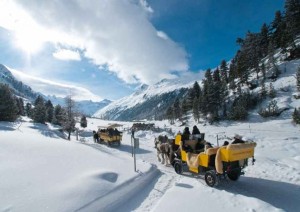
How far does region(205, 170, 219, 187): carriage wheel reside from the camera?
1026 centimetres

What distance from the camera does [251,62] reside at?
6706 centimetres

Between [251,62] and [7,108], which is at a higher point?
[251,62]

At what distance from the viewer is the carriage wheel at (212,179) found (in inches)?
404

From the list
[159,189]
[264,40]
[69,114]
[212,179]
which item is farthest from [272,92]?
[159,189]

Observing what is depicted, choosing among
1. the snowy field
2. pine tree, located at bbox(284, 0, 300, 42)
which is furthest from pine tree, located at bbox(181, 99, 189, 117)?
the snowy field

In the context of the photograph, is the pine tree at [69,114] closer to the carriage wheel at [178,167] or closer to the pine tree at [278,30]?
the carriage wheel at [178,167]

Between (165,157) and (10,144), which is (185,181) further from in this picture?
(10,144)

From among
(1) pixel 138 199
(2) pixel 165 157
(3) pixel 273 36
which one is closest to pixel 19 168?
(1) pixel 138 199

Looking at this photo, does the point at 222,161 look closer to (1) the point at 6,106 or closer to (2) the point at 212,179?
(2) the point at 212,179

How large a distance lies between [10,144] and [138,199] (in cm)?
787

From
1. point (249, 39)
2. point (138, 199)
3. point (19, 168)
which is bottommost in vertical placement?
point (138, 199)

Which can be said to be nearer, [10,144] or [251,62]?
[10,144]

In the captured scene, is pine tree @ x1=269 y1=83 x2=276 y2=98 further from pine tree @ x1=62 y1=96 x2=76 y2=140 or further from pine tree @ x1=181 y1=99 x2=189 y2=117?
pine tree @ x1=62 y1=96 x2=76 y2=140

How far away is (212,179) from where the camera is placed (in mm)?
10383
